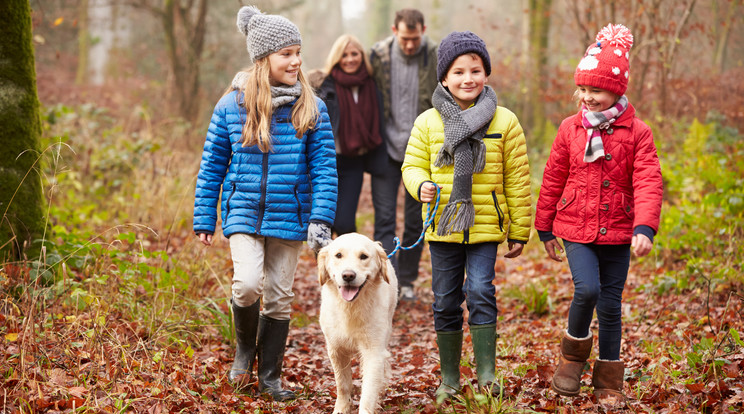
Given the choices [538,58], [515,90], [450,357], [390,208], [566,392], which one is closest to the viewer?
[566,392]

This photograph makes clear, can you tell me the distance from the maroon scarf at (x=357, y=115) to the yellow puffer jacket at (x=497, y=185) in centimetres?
211

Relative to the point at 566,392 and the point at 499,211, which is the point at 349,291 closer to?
the point at 499,211

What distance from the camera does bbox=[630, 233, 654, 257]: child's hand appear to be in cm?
322

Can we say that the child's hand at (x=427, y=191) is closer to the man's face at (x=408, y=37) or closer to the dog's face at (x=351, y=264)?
the dog's face at (x=351, y=264)

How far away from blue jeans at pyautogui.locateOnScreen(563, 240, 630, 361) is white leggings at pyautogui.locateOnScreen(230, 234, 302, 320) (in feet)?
5.90

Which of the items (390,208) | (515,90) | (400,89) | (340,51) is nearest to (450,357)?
(390,208)

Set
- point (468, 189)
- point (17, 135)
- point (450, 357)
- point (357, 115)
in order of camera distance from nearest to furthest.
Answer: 1. point (468, 189)
2. point (450, 357)
3. point (17, 135)
4. point (357, 115)

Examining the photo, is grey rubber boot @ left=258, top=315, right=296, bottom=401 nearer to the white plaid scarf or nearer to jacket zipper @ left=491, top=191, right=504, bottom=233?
jacket zipper @ left=491, top=191, right=504, bottom=233

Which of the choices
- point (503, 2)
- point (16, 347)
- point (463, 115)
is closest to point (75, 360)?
point (16, 347)

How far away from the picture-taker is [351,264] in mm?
3609

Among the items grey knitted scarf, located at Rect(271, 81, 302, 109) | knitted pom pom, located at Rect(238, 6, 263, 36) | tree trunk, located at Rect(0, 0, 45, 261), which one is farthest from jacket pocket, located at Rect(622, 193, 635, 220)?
tree trunk, located at Rect(0, 0, 45, 261)

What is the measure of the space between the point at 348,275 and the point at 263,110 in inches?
50.1

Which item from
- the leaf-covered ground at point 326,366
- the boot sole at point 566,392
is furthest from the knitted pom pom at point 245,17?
the boot sole at point 566,392

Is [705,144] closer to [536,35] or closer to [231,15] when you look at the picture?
[536,35]
